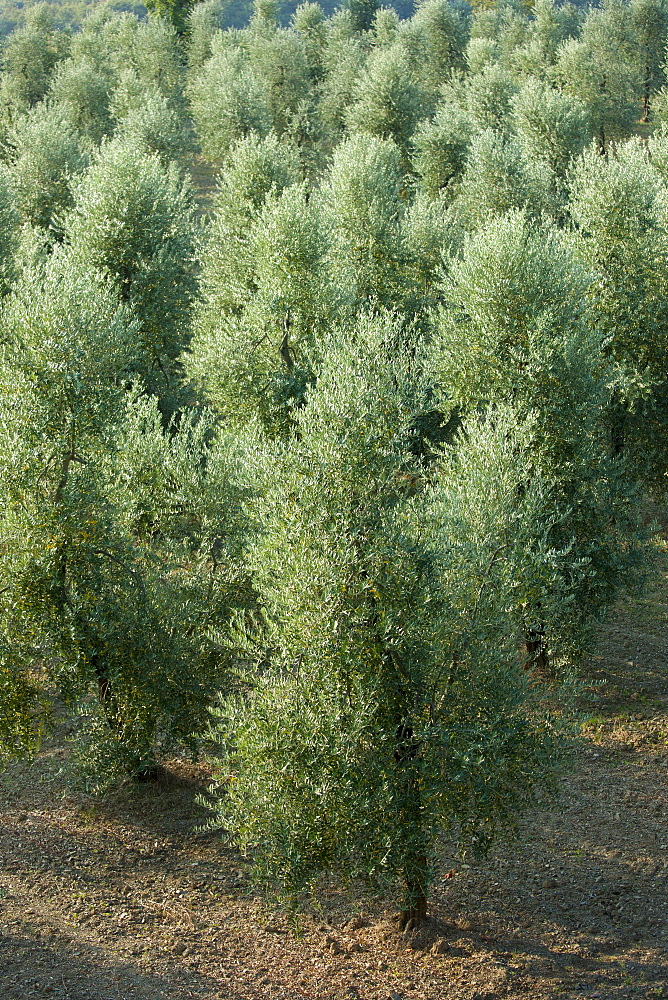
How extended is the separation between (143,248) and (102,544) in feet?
73.9

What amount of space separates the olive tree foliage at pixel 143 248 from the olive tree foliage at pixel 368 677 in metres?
22.2

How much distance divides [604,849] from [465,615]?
8591mm

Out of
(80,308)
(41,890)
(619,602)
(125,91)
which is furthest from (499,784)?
(125,91)

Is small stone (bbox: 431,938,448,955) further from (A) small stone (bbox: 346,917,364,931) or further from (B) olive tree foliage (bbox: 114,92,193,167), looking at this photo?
(B) olive tree foliage (bbox: 114,92,193,167)

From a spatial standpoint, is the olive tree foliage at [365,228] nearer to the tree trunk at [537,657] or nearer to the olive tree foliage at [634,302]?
the olive tree foliage at [634,302]

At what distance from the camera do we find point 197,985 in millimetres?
16531

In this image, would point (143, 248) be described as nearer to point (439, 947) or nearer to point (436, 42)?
point (439, 947)

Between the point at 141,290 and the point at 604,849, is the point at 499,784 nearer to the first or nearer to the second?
the point at 604,849

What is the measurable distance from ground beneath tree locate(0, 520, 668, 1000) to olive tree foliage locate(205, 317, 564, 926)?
1.56 m

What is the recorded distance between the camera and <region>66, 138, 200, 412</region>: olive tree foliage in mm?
37875

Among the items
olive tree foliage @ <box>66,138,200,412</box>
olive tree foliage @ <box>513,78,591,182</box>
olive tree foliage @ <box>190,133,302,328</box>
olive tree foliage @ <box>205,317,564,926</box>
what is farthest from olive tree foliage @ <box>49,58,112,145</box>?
olive tree foliage @ <box>205,317,564,926</box>

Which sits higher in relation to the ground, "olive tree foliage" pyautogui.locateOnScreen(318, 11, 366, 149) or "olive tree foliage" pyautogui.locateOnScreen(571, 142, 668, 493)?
"olive tree foliage" pyautogui.locateOnScreen(318, 11, 366, 149)

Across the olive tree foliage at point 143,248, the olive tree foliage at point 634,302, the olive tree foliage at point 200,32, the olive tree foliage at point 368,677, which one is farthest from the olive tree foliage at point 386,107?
the olive tree foliage at point 368,677

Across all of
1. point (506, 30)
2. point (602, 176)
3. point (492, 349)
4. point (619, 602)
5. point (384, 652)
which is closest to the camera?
point (384, 652)
